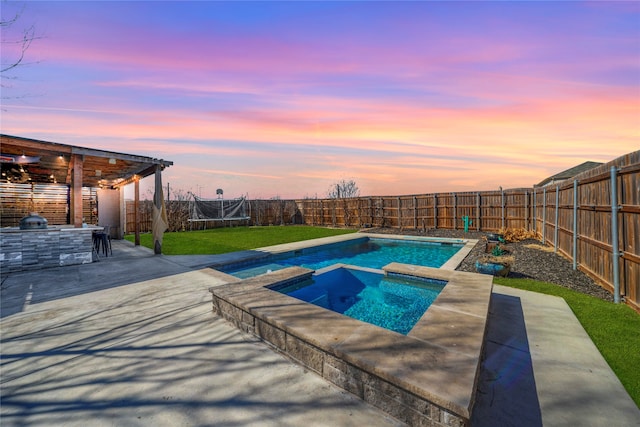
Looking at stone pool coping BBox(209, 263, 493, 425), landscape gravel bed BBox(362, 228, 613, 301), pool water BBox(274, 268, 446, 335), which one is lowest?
pool water BBox(274, 268, 446, 335)

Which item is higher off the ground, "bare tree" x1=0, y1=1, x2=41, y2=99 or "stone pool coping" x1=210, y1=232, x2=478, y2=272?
"bare tree" x1=0, y1=1, x2=41, y2=99

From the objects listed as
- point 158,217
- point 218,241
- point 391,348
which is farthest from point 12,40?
point 218,241

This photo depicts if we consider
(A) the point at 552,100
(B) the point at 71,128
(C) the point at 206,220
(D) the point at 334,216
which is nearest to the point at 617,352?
(A) the point at 552,100

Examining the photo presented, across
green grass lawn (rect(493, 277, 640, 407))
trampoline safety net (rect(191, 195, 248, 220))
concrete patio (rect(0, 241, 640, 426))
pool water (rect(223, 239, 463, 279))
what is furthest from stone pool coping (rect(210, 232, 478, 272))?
trampoline safety net (rect(191, 195, 248, 220))

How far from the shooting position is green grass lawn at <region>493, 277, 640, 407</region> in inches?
96.2

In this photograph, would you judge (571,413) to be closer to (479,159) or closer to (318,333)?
(318,333)

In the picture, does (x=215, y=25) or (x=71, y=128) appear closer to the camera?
(x=215, y=25)

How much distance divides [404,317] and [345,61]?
7.01 meters

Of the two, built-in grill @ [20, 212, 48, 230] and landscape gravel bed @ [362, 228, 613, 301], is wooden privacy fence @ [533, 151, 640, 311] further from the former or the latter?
built-in grill @ [20, 212, 48, 230]

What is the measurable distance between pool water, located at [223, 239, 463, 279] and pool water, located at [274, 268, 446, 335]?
5.72 feet

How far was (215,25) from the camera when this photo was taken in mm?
6984

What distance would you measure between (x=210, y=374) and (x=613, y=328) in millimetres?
4556

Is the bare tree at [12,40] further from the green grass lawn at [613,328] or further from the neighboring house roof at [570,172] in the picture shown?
the neighboring house roof at [570,172]

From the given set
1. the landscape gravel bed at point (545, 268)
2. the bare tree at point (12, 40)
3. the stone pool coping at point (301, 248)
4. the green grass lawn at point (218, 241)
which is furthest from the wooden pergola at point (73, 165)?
the landscape gravel bed at point (545, 268)
